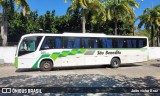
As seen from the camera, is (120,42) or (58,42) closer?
(58,42)

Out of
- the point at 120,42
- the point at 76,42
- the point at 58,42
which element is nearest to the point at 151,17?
the point at 120,42

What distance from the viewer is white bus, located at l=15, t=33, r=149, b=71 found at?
17.4 m

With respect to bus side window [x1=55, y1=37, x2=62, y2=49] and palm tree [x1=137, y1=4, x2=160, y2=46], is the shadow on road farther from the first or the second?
palm tree [x1=137, y1=4, x2=160, y2=46]

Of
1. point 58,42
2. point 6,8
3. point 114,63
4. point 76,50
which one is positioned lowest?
point 114,63

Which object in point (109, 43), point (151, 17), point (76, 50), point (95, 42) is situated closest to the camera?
point (76, 50)

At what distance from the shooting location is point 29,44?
17.3 m

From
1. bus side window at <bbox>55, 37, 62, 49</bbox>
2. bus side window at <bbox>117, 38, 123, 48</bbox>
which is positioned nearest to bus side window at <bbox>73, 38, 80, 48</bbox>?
bus side window at <bbox>55, 37, 62, 49</bbox>

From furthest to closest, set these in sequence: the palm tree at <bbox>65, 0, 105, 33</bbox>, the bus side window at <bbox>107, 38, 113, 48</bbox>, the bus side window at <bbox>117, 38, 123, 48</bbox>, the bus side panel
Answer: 1. the palm tree at <bbox>65, 0, 105, 33</bbox>
2. the bus side window at <bbox>117, 38, 123, 48</bbox>
3. the bus side window at <bbox>107, 38, 113, 48</bbox>
4. the bus side panel

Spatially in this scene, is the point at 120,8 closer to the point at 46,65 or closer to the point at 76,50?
the point at 76,50

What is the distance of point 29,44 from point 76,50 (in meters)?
3.73

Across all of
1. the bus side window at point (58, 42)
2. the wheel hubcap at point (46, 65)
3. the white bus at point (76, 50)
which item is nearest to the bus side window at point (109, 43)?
the white bus at point (76, 50)

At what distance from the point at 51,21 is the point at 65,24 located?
2.12 metres

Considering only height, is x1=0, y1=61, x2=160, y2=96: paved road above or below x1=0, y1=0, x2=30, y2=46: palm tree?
below

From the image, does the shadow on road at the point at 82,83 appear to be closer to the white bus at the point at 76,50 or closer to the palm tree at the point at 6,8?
the white bus at the point at 76,50
